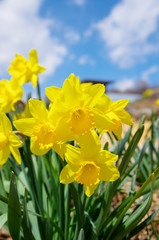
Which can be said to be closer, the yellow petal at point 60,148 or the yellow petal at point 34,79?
the yellow petal at point 60,148

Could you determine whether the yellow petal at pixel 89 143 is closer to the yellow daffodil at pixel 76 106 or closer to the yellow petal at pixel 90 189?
the yellow daffodil at pixel 76 106

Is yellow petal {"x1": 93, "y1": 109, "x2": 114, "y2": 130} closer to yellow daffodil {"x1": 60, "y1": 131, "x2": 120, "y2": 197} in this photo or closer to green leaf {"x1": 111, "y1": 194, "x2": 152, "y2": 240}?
yellow daffodil {"x1": 60, "y1": 131, "x2": 120, "y2": 197}

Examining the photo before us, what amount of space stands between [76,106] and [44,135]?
A: 0.15 meters

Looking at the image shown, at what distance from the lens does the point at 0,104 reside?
1412mm

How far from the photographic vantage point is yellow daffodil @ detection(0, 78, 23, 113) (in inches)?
54.4

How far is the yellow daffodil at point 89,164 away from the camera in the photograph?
0.79 meters

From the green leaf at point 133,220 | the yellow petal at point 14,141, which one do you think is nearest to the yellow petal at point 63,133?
the yellow petal at point 14,141

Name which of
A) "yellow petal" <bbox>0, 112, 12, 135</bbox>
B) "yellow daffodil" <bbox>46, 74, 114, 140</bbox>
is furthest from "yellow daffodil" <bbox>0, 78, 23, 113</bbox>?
"yellow daffodil" <bbox>46, 74, 114, 140</bbox>

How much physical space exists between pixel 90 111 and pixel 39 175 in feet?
2.68

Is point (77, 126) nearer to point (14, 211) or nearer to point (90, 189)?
point (90, 189)

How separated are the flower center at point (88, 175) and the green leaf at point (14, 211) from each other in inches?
9.9

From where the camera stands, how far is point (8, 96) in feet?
4.56

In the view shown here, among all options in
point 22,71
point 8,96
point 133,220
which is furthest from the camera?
point 22,71

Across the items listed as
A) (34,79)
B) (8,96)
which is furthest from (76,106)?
(34,79)
